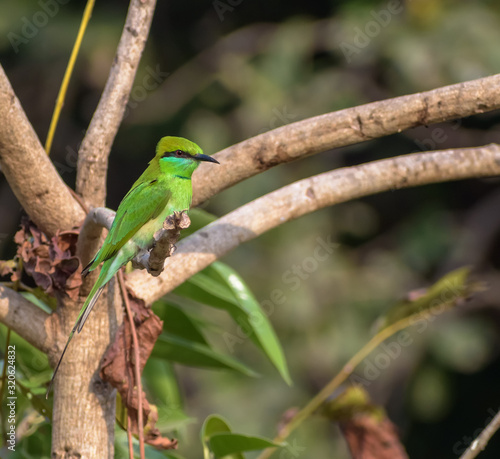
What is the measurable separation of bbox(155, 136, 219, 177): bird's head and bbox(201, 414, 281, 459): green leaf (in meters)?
0.55

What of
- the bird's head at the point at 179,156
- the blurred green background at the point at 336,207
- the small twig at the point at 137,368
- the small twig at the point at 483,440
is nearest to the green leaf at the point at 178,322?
the bird's head at the point at 179,156

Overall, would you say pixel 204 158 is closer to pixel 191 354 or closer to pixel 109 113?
pixel 109 113

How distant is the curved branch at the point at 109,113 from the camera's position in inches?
56.9

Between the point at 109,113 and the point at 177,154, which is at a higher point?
the point at 109,113

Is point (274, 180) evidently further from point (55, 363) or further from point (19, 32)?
point (55, 363)

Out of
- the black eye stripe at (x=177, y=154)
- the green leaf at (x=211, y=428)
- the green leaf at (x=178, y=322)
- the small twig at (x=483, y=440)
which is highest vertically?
the black eye stripe at (x=177, y=154)

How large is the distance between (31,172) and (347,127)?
56 cm

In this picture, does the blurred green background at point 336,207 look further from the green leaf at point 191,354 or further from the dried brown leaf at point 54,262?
the dried brown leaf at point 54,262

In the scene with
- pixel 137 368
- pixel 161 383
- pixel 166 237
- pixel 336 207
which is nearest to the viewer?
pixel 166 237

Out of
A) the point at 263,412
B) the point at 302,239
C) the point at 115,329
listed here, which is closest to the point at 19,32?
the point at 302,239

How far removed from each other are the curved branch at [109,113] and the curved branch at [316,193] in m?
0.19

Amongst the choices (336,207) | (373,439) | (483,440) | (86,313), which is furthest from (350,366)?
(336,207)

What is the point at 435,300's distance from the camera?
1829 millimetres

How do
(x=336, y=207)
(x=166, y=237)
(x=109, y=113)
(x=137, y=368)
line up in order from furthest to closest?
(x=336, y=207) → (x=109, y=113) → (x=137, y=368) → (x=166, y=237)
